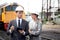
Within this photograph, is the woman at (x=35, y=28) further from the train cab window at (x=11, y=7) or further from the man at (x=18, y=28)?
the train cab window at (x=11, y=7)

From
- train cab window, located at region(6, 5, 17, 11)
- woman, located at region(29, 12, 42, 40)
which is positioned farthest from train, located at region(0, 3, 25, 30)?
woman, located at region(29, 12, 42, 40)

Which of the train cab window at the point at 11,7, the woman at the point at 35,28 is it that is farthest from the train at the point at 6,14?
the woman at the point at 35,28

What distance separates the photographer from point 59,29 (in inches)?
86.3

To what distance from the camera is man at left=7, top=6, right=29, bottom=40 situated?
2143 mm

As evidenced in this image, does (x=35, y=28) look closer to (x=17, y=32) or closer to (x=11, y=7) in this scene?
(x=17, y=32)

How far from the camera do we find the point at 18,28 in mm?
2168

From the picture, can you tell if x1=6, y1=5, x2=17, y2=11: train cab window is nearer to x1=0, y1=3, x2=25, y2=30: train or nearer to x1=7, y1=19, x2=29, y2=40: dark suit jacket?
x1=0, y1=3, x2=25, y2=30: train

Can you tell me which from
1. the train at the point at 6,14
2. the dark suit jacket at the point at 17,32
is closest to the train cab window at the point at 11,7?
the train at the point at 6,14

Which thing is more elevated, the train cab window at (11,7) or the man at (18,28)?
the train cab window at (11,7)

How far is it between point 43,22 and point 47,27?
0.07 metres

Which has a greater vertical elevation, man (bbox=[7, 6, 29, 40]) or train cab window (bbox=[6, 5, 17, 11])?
train cab window (bbox=[6, 5, 17, 11])

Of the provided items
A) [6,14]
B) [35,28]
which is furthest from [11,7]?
[35,28]

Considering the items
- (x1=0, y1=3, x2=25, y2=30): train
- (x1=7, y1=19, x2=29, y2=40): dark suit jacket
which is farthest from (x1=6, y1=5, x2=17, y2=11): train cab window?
(x1=7, y1=19, x2=29, y2=40): dark suit jacket

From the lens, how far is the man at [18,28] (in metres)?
2.14
